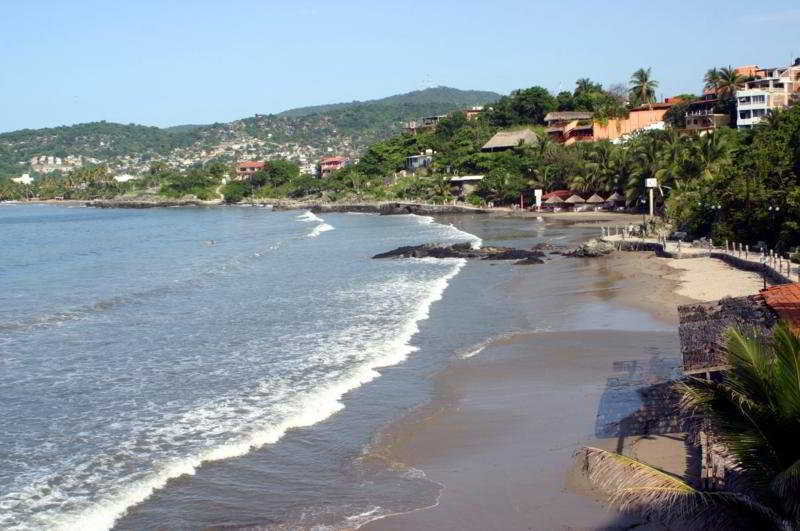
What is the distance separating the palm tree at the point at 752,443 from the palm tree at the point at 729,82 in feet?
238

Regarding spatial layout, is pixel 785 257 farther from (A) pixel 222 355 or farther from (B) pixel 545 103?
(B) pixel 545 103

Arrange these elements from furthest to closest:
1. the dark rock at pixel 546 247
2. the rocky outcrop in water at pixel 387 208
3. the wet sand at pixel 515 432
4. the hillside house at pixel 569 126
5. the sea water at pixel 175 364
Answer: the hillside house at pixel 569 126, the rocky outcrop in water at pixel 387 208, the dark rock at pixel 546 247, the sea water at pixel 175 364, the wet sand at pixel 515 432

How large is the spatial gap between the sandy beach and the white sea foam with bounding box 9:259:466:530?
1.78 meters

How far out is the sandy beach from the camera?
36.0 feet

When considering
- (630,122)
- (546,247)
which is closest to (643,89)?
(630,122)

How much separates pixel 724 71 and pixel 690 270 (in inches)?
1958

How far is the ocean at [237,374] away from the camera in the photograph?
11844mm

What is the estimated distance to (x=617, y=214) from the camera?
201 ft

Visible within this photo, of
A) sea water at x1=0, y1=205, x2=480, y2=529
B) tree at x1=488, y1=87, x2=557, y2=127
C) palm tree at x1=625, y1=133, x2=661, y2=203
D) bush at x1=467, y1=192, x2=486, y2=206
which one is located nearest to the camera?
sea water at x1=0, y1=205, x2=480, y2=529

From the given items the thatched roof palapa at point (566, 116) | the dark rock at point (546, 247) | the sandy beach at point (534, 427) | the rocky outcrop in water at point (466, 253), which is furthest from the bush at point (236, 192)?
the sandy beach at point (534, 427)

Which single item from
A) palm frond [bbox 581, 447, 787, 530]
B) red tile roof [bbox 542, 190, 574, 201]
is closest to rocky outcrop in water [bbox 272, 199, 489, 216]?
red tile roof [bbox 542, 190, 574, 201]

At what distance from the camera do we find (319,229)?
6444 cm

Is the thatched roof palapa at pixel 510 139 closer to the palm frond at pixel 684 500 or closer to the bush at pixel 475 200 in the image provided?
the bush at pixel 475 200

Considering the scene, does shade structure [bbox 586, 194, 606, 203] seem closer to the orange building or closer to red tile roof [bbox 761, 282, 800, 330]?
the orange building
